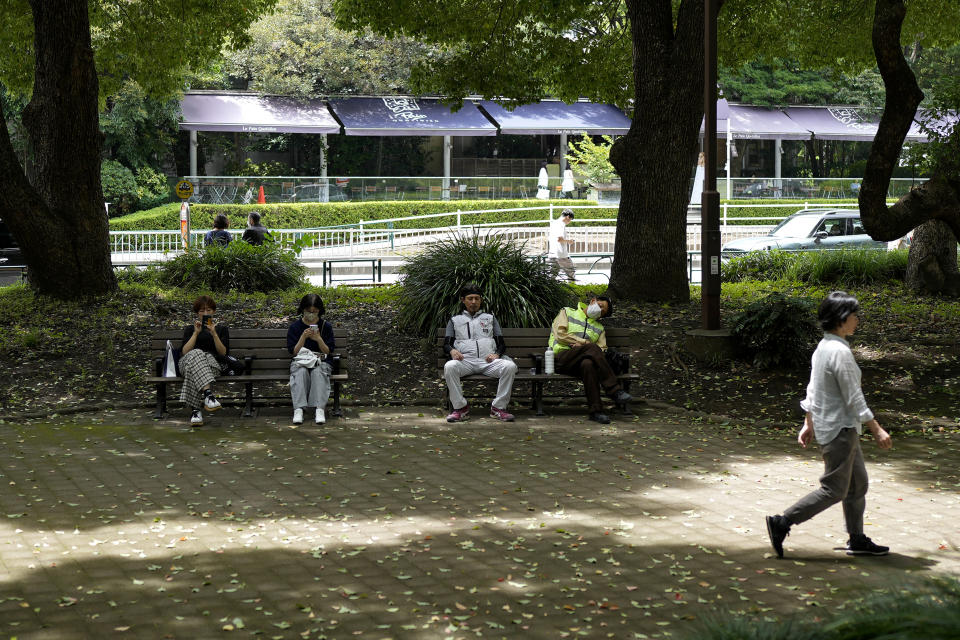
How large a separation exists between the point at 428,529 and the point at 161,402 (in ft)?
15.3

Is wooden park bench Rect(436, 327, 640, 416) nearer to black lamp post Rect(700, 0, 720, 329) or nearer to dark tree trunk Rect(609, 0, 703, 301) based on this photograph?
black lamp post Rect(700, 0, 720, 329)

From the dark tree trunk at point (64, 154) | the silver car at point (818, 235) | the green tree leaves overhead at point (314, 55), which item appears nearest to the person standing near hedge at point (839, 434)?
the dark tree trunk at point (64, 154)

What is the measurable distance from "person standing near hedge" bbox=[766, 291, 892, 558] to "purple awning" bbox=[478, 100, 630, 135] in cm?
3629

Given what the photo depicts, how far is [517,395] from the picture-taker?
11.4 meters

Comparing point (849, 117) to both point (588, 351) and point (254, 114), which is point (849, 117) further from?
point (588, 351)

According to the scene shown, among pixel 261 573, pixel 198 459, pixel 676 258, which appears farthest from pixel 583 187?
pixel 261 573

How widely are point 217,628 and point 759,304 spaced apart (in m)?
8.46

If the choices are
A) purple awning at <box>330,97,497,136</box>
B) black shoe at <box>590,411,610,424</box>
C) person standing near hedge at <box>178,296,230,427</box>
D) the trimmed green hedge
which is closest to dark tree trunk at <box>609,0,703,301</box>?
black shoe at <box>590,411,610,424</box>

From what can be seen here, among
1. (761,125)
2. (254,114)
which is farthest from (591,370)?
(761,125)

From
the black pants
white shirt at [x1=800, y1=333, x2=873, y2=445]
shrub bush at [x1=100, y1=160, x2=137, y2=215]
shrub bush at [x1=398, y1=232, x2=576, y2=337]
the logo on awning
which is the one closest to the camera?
white shirt at [x1=800, y1=333, x2=873, y2=445]

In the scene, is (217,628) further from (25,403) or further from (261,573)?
(25,403)

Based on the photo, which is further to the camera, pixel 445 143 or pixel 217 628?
pixel 445 143

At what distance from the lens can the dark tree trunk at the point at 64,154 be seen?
14289 millimetres

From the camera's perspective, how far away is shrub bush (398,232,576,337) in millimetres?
12625
